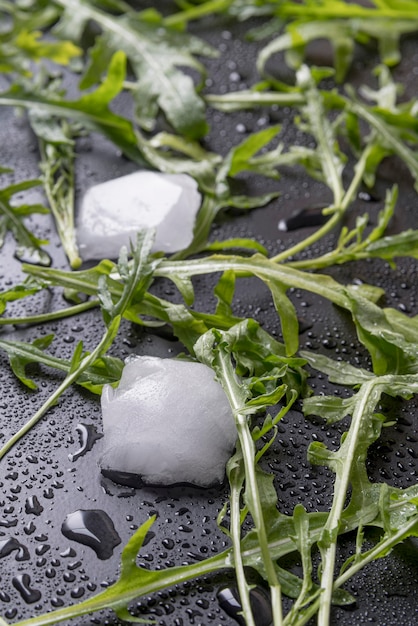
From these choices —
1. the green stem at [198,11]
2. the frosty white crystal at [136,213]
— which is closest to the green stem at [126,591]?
the frosty white crystal at [136,213]

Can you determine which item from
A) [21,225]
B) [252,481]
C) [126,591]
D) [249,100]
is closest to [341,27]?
[249,100]

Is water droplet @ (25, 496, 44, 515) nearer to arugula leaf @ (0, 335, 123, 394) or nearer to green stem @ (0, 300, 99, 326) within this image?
arugula leaf @ (0, 335, 123, 394)

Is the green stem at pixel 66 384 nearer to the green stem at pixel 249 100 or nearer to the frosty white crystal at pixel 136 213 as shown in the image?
the frosty white crystal at pixel 136 213

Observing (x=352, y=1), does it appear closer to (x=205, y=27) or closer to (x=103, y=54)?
(x=205, y=27)

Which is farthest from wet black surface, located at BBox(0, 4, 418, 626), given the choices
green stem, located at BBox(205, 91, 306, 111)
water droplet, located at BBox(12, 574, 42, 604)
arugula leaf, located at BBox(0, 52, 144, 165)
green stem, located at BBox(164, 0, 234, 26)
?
green stem, located at BBox(164, 0, 234, 26)

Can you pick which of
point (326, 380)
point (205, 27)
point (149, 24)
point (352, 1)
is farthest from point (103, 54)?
point (326, 380)

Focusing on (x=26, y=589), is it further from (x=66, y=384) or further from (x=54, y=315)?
(x=54, y=315)
